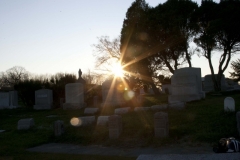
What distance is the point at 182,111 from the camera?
13.6 metres

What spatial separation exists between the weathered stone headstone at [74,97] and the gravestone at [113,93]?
231 cm

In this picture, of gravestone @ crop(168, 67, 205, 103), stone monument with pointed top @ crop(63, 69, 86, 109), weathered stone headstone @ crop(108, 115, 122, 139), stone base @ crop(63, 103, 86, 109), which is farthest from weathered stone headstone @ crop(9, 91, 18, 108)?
weathered stone headstone @ crop(108, 115, 122, 139)

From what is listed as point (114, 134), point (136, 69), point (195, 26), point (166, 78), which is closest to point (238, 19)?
point (195, 26)

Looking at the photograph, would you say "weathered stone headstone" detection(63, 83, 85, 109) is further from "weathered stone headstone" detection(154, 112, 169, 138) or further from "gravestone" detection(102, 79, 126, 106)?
"weathered stone headstone" detection(154, 112, 169, 138)

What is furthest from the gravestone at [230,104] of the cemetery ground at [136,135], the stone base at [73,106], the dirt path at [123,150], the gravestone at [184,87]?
the stone base at [73,106]

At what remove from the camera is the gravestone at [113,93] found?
20578mm

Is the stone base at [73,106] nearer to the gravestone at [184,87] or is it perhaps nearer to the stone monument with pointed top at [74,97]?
the stone monument with pointed top at [74,97]

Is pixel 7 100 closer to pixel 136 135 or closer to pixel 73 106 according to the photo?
pixel 73 106

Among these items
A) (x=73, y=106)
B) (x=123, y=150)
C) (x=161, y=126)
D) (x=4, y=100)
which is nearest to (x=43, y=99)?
(x=73, y=106)

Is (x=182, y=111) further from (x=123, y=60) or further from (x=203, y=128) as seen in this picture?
(x=123, y=60)

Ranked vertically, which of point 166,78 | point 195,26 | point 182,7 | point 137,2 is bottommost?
point 166,78

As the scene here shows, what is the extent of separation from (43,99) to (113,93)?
7.12 meters

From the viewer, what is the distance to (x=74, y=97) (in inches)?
893

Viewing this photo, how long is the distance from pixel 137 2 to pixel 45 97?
17.5m
